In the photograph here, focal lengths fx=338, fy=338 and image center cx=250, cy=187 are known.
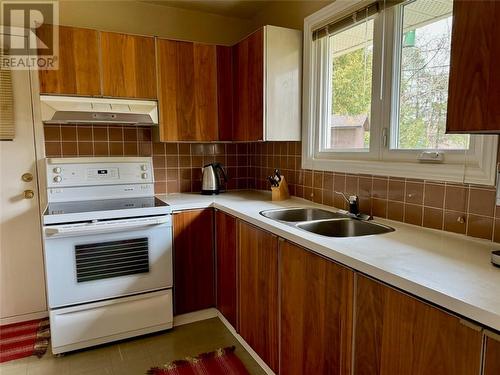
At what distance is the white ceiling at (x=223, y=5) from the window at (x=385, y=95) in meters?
0.70

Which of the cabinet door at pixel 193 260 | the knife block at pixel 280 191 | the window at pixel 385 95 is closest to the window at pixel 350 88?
the window at pixel 385 95

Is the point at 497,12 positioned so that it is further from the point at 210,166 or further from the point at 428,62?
the point at 210,166

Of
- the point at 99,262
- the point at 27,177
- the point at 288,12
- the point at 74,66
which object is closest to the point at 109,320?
the point at 99,262

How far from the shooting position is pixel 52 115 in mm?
2146

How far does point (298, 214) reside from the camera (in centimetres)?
218

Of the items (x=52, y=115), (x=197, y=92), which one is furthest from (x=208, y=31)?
(x=52, y=115)

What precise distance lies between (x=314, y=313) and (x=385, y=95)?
1200 mm

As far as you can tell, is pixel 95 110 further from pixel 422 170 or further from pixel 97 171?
pixel 422 170

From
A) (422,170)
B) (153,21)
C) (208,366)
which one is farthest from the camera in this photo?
(153,21)

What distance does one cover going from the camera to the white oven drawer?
6.64ft

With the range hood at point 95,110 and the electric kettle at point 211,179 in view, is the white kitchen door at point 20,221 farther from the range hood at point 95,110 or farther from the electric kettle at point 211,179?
the electric kettle at point 211,179

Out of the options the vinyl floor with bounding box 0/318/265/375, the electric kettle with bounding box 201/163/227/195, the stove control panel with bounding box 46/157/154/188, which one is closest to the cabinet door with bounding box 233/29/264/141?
the electric kettle with bounding box 201/163/227/195

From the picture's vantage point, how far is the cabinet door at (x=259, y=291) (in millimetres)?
1727

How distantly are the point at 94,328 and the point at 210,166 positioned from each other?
1398mm
